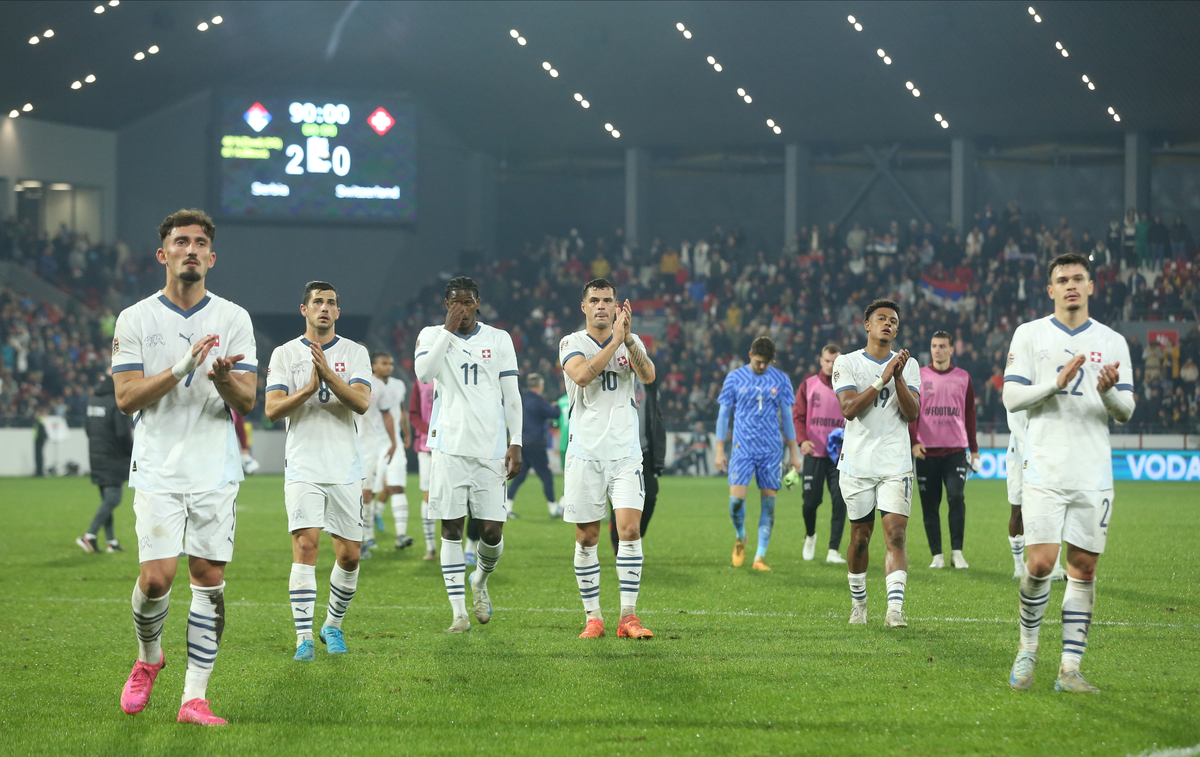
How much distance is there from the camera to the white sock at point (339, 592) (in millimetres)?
7938

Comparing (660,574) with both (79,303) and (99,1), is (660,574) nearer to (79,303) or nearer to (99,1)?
(99,1)

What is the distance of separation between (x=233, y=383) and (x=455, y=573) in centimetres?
331

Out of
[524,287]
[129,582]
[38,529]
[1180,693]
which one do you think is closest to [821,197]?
[524,287]

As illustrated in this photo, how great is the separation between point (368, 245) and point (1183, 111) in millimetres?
24098

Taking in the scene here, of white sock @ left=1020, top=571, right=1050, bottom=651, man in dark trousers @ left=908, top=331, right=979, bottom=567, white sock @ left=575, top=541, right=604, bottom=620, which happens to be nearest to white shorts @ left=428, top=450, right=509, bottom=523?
white sock @ left=575, top=541, right=604, bottom=620

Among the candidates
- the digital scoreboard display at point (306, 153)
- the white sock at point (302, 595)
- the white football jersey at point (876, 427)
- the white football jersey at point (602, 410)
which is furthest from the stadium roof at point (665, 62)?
the white sock at point (302, 595)

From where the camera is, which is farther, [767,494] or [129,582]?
[767,494]

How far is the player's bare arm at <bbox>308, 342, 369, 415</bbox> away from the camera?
7.21 m

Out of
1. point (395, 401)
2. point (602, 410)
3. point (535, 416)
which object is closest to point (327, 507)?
point (602, 410)

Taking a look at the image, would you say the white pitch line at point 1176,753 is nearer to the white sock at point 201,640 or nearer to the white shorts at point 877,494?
the white shorts at point 877,494

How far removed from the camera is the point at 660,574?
39.6 feet

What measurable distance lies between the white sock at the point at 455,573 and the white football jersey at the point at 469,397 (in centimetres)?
74

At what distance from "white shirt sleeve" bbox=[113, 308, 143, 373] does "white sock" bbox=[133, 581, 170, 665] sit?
1.12 meters

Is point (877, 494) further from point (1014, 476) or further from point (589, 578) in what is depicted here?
point (1014, 476)
